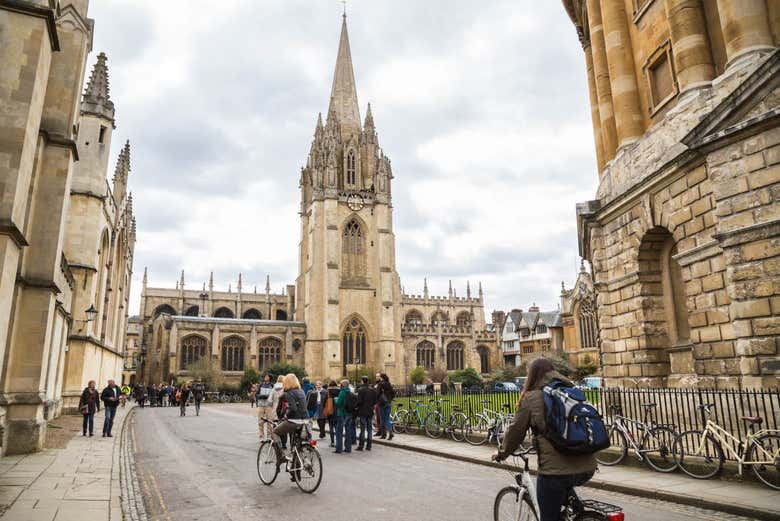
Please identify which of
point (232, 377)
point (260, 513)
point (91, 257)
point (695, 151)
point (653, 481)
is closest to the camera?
point (260, 513)

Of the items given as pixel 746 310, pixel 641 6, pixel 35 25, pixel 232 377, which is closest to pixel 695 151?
pixel 746 310

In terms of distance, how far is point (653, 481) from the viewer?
7676 mm

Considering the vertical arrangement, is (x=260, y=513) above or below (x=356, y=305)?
below

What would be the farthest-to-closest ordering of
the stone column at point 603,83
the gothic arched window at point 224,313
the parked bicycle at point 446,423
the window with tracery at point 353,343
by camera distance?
the gothic arched window at point 224,313 → the window with tracery at point 353,343 → the stone column at point 603,83 → the parked bicycle at point 446,423

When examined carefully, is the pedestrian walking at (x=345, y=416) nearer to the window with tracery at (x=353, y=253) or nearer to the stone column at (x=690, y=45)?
the stone column at (x=690, y=45)

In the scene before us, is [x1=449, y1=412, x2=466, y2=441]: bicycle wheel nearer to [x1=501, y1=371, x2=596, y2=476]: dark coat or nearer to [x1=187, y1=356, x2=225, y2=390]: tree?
[x1=501, y1=371, x2=596, y2=476]: dark coat

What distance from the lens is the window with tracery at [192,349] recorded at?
5047 centimetres

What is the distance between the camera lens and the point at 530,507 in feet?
13.4

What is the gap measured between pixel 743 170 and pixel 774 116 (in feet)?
2.92

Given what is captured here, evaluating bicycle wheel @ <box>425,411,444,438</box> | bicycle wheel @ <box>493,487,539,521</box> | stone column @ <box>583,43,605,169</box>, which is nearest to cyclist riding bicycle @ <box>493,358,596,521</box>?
bicycle wheel @ <box>493,487,539,521</box>

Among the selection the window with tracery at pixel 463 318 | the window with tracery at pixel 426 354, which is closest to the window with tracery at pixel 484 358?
the window with tracery at pixel 463 318

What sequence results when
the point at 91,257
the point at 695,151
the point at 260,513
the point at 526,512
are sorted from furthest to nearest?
the point at 91,257 → the point at 695,151 → the point at 260,513 → the point at 526,512

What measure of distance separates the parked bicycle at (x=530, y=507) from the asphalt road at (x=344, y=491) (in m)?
1.85

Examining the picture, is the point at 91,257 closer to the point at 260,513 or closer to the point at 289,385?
the point at 289,385
